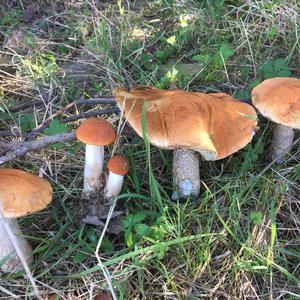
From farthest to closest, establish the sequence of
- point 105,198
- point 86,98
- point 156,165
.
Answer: point 86,98 → point 156,165 → point 105,198

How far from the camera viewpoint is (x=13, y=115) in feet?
9.72

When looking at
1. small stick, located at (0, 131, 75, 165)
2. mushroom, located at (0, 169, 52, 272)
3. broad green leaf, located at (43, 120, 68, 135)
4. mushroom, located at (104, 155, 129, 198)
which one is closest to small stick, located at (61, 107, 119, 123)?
broad green leaf, located at (43, 120, 68, 135)

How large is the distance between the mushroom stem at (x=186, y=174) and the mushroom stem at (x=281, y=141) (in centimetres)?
50

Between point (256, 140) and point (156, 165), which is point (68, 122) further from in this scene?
point (256, 140)

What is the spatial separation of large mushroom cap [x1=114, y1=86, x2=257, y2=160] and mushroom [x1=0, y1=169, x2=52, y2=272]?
55 cm

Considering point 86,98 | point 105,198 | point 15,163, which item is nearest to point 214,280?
point 105,198

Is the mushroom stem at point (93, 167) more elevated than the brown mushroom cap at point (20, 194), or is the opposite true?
the brown mushroom cap at point (20, 194)

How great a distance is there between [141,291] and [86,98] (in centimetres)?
157

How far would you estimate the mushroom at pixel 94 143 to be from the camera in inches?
85.0

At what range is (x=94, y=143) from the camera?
85.0 inches

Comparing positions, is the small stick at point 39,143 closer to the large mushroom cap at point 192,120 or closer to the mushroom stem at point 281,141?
the large mushroom cap at point 192,120

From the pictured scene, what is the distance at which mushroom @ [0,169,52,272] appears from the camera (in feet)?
6.24

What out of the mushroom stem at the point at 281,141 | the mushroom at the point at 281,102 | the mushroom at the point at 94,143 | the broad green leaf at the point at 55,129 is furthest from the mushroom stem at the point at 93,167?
the mushroom stem at the point at 281,141

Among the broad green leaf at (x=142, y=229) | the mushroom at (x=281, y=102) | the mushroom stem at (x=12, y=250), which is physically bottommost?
the mushroom stem at (x=12, y=250)
